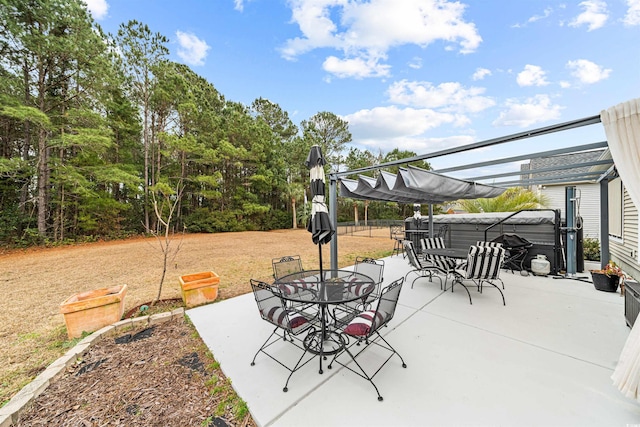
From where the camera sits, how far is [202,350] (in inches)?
100

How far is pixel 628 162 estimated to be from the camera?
5.89 ft

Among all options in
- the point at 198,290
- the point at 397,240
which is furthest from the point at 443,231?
the point at 198,290

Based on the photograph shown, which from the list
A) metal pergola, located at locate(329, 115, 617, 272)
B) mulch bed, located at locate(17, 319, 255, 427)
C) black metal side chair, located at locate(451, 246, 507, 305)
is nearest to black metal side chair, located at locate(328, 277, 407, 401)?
mulch bed, located at locate(17, 319, 255, 427)

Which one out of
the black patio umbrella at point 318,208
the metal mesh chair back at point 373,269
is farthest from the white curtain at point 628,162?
the black patio umbrella at point 318,208

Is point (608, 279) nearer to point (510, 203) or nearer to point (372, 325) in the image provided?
point (372, 325)

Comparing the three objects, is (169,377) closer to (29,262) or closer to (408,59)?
(29,262)

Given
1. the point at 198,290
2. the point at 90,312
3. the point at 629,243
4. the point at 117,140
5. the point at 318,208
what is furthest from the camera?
the point at 117,140

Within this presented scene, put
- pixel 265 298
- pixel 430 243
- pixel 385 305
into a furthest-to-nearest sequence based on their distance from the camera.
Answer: pixel 430 243
pixel 265 298
pixel 385 305

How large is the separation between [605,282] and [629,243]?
1453 millimetres

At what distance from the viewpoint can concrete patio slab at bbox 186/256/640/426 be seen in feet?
5.39

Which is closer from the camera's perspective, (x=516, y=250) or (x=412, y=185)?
(x=412, y=185)

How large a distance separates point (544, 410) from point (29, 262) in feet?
39.5

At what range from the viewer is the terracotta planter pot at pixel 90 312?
9.14ft

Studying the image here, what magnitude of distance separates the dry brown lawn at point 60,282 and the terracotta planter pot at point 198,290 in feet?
1.08
